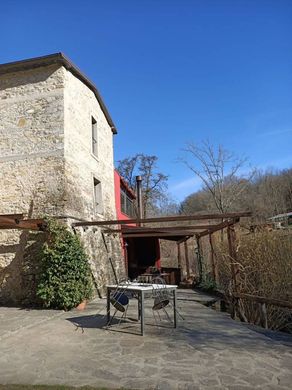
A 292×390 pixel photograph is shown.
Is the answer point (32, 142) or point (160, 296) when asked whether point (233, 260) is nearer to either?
point (160, 296)

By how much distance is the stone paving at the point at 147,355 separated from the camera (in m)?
4.16

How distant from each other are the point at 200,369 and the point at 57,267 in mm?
5941

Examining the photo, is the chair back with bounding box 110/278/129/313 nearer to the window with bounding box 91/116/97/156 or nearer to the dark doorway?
the window with bounding box 91/116/97/156

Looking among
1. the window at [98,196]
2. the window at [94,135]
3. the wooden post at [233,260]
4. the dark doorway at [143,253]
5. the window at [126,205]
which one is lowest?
the wooden post at [233,260]

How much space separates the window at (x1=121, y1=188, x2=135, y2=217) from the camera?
1984 cm

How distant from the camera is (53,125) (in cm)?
1113

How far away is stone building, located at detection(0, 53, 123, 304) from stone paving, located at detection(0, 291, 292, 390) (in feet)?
9.69

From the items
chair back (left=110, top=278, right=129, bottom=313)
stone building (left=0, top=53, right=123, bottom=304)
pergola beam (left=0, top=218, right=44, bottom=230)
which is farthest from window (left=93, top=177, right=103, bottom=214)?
chair back (left=110, top=278, right=129, bottom=313)

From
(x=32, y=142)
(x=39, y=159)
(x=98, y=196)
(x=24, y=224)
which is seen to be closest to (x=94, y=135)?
(x=98, y=196)

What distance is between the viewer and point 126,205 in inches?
819

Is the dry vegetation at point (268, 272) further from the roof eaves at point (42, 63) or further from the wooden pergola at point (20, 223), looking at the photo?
the roof eaves at point (42, 63)

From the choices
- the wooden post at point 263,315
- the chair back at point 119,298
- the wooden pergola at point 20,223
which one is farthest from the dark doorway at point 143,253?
the chair back at point 119,298

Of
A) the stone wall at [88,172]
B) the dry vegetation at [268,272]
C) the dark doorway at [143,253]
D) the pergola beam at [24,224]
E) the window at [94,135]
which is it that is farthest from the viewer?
the dark doorway at [143,253]

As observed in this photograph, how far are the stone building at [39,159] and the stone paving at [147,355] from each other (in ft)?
9.69
